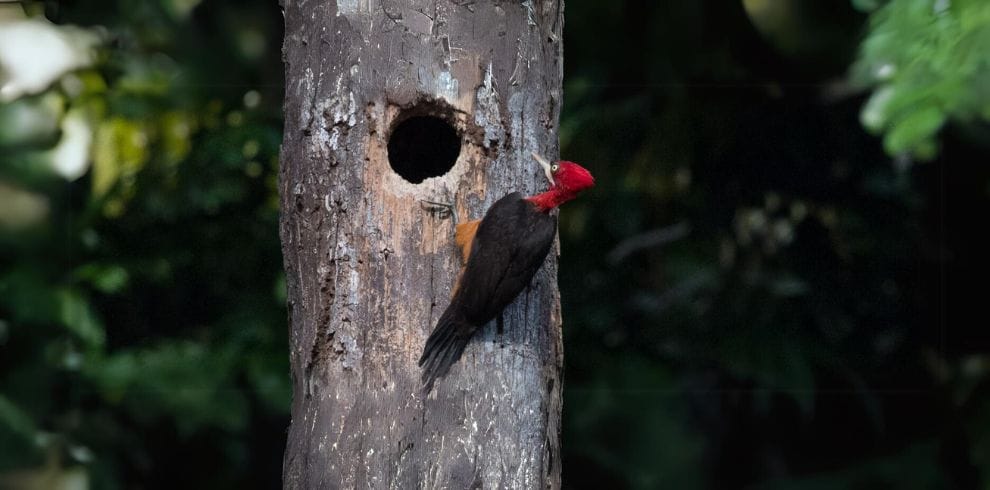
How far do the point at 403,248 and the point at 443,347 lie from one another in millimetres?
302

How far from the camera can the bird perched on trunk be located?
2.85 meters

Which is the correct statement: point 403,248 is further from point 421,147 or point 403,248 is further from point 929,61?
point 929,61

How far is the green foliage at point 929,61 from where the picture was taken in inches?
146

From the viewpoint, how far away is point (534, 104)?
314cm

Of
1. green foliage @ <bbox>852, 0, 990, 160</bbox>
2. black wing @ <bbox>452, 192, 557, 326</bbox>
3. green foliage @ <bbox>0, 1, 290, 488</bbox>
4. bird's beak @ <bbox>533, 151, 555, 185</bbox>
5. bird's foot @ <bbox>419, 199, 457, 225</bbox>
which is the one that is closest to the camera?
black wing @ <bbox>452, 192, 557, 326</bbox>

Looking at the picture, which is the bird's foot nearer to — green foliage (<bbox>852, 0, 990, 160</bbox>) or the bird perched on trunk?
the bird perched on trunk

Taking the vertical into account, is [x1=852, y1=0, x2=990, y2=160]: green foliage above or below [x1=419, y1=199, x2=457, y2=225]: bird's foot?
above

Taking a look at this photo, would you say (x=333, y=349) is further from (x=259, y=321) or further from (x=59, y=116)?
(x=59, y=116)

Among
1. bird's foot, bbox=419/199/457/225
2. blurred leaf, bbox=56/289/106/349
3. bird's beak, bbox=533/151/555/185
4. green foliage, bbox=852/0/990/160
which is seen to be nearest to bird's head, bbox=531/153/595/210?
bird's beak, bbox=533/151/555/185

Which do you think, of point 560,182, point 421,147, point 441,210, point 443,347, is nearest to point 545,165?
point 560,182

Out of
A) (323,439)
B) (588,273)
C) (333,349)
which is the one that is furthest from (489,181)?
(588,273)

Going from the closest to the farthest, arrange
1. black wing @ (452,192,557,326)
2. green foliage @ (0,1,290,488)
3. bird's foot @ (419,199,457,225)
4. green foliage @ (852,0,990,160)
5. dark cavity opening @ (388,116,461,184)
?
1. black wing @ (452,192,557,326)
2. bird's foot @ (419,199,457,225)
3. dark cavity opening @ (388,116,461,184)
4. green foliage @ (852,0,990,160)
5. green foliage @ (0,1,290,488)

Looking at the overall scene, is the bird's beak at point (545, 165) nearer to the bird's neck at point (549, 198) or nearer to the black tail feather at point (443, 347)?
the bird's neck at point (549, 198)

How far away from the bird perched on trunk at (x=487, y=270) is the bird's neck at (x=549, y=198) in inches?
2.0
